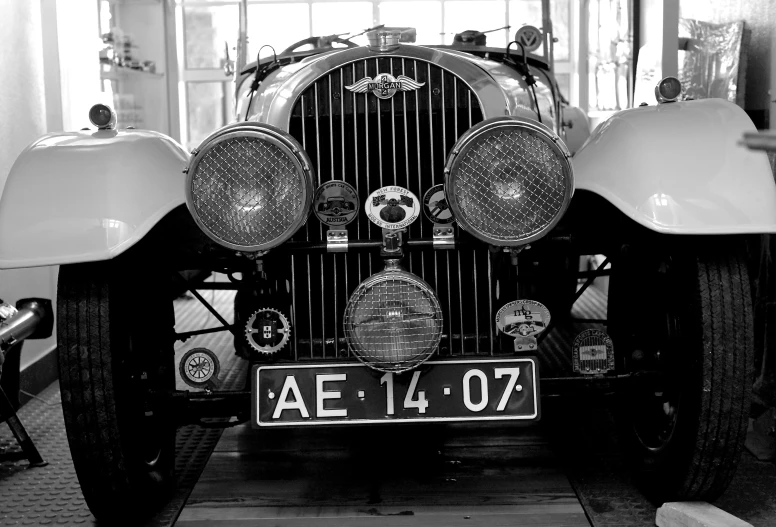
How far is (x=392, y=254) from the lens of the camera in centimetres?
235

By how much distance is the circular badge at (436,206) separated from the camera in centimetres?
244

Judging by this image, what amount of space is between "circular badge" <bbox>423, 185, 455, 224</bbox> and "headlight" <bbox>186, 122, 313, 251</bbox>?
0.39 meters

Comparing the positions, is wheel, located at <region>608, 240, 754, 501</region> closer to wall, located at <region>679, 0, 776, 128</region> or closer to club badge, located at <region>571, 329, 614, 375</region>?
club badge, located at <region>571, 329, 614, 375</region>

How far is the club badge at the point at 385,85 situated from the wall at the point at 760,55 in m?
1.42

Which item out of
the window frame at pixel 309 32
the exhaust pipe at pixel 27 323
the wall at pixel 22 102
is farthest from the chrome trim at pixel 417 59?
the window frame at pixel 309 32

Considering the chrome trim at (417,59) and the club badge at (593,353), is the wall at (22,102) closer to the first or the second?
the chrome trim at (417,59)

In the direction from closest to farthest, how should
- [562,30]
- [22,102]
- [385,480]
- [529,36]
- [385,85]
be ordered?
[385,85] < [385,480] < [529,36] < [22,102] < [562,30]

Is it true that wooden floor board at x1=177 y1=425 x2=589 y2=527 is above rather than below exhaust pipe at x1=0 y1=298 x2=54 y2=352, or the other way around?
below

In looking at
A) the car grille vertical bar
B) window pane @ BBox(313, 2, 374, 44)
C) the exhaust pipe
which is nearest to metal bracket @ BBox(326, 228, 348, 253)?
the car grille vertical bar

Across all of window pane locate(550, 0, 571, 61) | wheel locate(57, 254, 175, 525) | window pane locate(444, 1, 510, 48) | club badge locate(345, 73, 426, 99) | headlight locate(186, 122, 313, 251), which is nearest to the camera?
headlight locate(186, 122, 313, 251)

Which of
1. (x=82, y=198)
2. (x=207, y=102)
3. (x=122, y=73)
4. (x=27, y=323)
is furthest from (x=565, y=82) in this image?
(x=82, y=198)

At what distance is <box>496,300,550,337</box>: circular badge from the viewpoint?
2410 mm

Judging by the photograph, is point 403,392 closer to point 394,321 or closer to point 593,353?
point 394,321

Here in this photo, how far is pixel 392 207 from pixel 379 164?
0.23 meters
